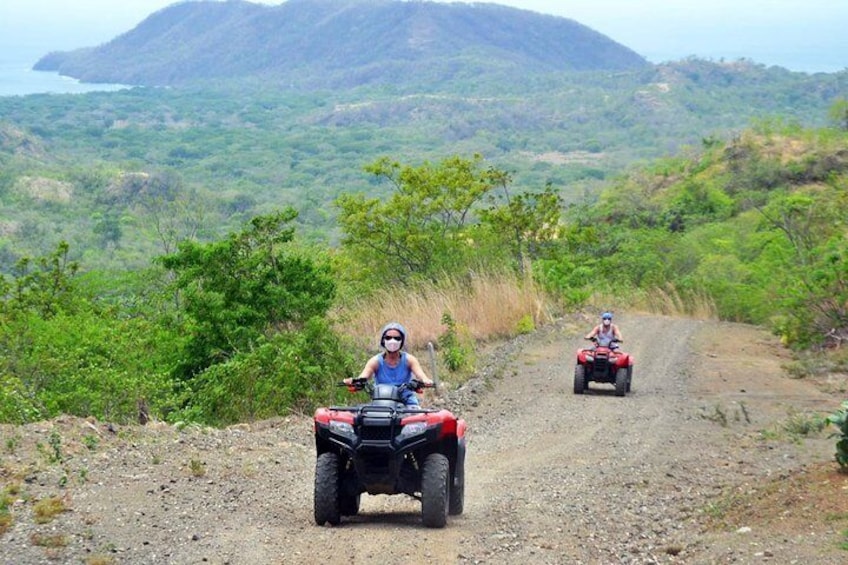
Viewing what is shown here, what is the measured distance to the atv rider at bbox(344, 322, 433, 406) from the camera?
32.2 ft

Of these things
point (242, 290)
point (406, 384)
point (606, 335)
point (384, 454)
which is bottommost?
point (606, 335)

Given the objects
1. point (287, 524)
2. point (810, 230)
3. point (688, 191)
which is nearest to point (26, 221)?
point (688, 191)

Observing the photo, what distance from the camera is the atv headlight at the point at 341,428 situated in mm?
8961

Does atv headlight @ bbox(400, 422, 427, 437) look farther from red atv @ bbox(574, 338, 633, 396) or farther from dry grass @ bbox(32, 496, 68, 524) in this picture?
red atv @ bbox(574, 338, 633, 396)

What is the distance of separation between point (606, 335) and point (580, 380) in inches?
42.1

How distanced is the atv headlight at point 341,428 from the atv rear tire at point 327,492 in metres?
0.31

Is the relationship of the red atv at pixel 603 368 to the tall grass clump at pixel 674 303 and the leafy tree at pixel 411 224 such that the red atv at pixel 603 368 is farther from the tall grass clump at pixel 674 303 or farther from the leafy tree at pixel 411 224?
the tall grass clump at pixel 674 303

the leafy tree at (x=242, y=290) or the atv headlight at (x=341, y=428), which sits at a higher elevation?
the atv headlight at (x=341, y=428)

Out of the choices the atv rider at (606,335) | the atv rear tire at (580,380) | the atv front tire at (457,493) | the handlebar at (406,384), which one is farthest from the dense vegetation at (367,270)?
the atv front tire at (457,493)

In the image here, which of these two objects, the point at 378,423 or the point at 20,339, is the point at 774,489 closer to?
the point at 378,423

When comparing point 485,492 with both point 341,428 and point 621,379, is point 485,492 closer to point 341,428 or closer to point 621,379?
point 341,428

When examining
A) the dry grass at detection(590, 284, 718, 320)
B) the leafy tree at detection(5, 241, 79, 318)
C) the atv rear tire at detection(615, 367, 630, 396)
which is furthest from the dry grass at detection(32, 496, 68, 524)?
the dry grass at detection(590, 284, 718, 320)

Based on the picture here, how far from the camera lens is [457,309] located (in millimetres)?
25781

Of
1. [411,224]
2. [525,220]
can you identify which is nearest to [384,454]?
[411,224]
